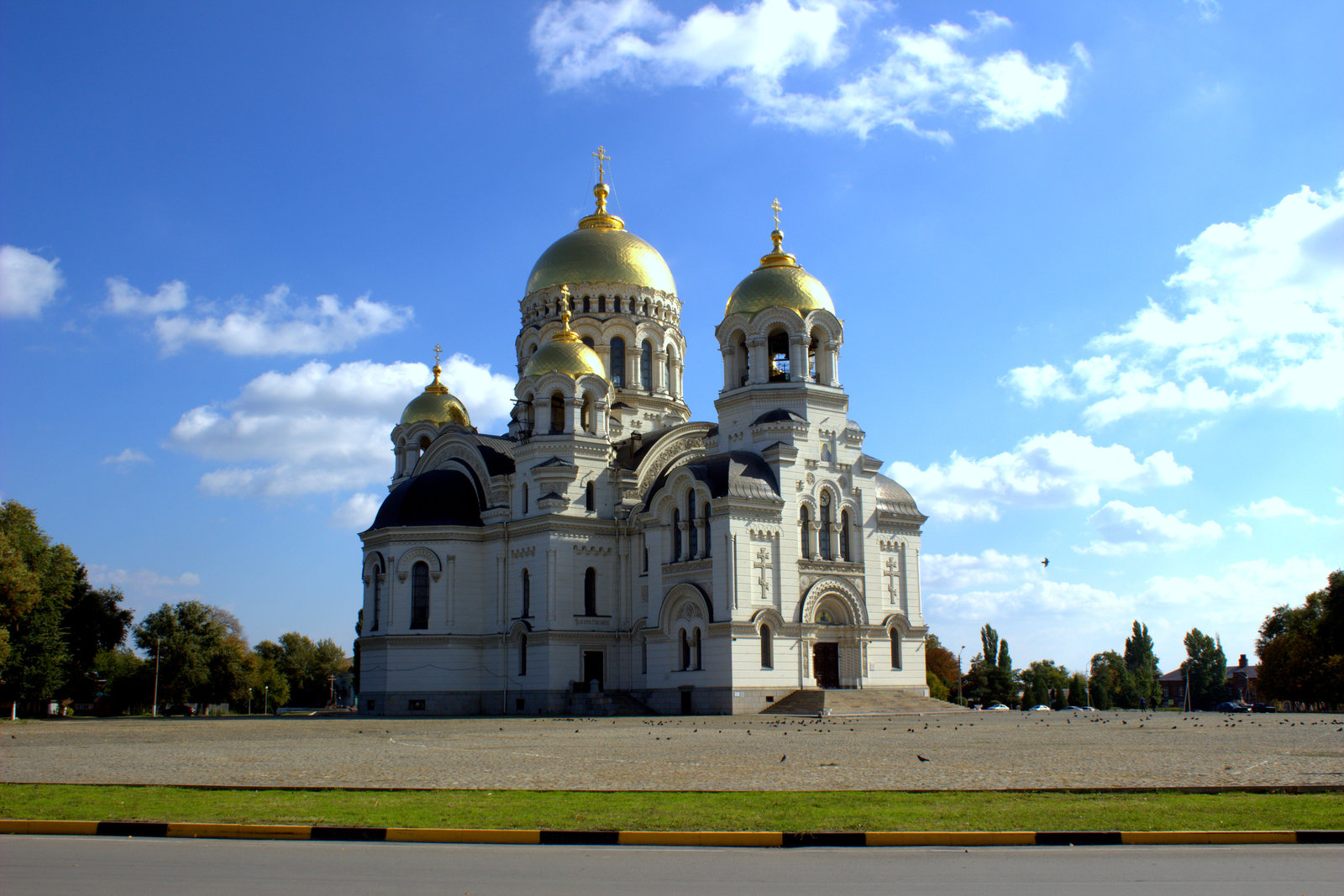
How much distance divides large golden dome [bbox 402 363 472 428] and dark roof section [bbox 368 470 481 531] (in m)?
6.32

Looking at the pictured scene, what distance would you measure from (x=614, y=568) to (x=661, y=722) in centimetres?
1313

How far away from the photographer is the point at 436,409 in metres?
57.9

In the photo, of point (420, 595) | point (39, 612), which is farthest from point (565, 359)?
point (39, 612)

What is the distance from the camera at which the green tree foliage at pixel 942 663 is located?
77.0m

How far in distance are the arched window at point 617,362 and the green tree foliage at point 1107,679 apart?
3540cm

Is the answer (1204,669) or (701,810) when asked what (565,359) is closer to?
(701,810)

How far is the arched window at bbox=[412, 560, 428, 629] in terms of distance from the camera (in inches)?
1943

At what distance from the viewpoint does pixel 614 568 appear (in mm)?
48531

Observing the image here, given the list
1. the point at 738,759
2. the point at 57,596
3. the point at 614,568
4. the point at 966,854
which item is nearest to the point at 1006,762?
the point at 738,759

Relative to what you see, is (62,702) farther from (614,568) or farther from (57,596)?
(614,568)

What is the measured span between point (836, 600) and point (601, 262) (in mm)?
19386

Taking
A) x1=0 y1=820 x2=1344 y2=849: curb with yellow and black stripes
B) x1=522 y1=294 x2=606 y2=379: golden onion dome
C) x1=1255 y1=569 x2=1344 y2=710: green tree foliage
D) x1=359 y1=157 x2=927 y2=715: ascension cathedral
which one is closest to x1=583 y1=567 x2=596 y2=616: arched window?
x1=359 y1=157 x2=927 y2=715: ascension cathedral

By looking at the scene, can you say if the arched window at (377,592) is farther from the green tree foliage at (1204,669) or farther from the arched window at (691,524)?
the green tree foliage at (1204,669)

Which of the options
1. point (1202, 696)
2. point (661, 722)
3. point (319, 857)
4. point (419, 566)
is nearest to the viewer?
point (319, 857)
